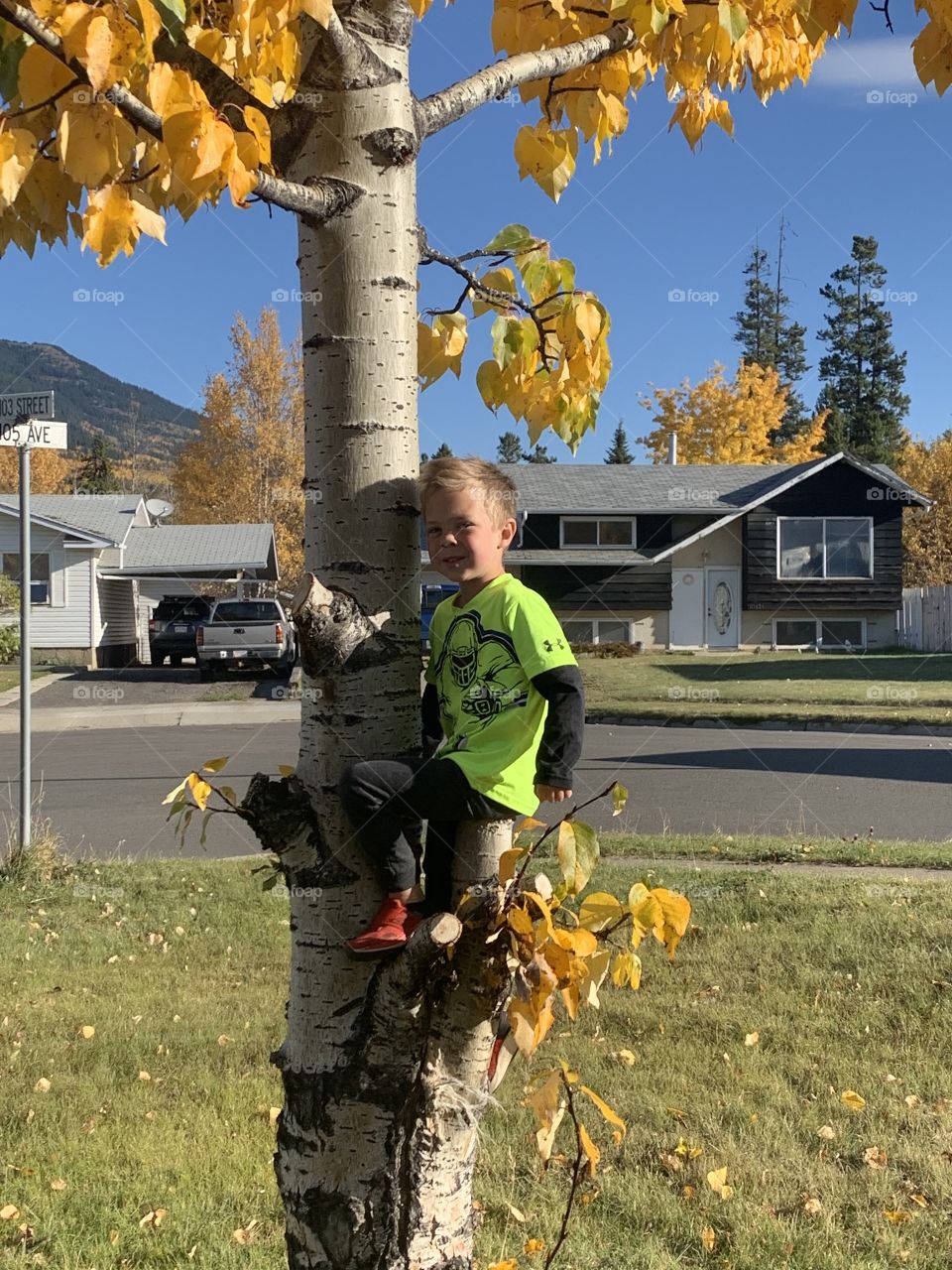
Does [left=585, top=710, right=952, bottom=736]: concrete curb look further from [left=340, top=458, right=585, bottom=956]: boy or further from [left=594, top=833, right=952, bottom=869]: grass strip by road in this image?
[left=340, top=458, right=585, bottom=956]: boy

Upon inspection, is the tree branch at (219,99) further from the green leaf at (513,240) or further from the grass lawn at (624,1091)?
the grass lawn at (624,1091)

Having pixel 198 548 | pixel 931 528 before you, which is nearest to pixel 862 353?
pixel 931 528

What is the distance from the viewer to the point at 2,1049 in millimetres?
4691

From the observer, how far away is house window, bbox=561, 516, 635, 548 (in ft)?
113

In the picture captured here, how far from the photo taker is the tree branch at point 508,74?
2.31m

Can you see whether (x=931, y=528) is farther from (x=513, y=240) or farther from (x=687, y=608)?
(x=513, y=240)

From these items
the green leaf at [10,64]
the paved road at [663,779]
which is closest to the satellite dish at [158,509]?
the paved road at [663,779]

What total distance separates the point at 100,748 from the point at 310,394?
14370 millimetres

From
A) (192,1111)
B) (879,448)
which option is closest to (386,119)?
(192,1111)

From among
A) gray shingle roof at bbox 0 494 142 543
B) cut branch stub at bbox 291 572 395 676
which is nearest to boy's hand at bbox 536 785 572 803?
cut branch stub at bbox 291 572 395 676

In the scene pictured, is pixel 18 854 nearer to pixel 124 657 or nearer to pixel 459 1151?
pixel 459 1151

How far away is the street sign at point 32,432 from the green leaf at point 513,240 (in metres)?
4.48

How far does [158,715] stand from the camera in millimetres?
20188

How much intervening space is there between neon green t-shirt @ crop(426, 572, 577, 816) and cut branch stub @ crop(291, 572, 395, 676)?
397mm
